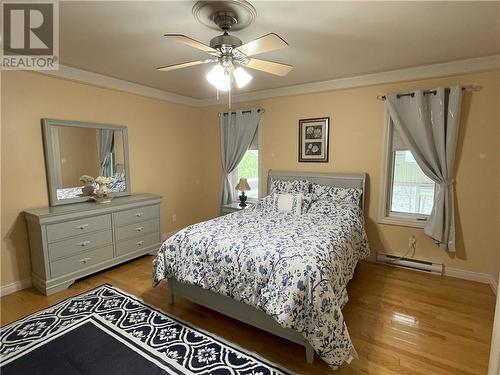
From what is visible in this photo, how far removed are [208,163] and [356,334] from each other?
145 inches

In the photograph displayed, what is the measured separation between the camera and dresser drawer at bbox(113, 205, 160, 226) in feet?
10.7

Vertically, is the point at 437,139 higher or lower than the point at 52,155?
higher

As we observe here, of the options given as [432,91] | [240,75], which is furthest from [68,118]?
[432,91]

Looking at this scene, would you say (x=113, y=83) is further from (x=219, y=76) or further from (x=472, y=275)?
(x=472, y=275)

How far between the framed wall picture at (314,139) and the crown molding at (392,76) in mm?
438

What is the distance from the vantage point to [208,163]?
493 centimetres

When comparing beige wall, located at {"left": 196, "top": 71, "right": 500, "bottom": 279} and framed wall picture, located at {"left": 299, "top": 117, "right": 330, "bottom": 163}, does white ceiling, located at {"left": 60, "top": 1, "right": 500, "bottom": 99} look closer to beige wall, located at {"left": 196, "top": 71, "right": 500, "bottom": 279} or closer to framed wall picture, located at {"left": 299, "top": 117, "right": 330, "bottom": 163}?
beige wall, located at {"left": 196, "top": 71, "right": 500, "bottom": 279}

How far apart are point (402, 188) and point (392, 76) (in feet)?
4.63

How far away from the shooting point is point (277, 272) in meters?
1.85

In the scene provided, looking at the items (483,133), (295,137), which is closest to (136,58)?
(295,137)

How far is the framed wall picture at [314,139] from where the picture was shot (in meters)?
3.71

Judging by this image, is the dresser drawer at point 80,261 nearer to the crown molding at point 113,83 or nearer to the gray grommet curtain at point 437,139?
the crown molding at point 113,83

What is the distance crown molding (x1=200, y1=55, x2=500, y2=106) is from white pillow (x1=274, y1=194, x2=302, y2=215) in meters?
1.59

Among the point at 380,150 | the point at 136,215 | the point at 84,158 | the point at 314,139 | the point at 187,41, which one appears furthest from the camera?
the point at 314,139
